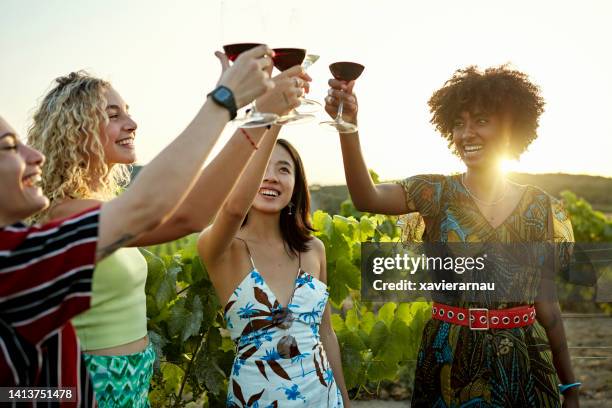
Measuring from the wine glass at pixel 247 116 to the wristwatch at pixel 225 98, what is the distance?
0.89 feet

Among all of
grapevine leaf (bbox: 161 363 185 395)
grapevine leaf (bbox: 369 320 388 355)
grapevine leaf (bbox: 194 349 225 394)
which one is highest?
grapevine leaf (bbox: 369 320 388 355)

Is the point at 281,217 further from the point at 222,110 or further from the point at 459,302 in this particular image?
the point at 222,110

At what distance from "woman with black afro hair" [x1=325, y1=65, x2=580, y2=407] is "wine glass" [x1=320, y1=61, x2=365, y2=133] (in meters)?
0.21

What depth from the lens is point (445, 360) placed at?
265 centimetres

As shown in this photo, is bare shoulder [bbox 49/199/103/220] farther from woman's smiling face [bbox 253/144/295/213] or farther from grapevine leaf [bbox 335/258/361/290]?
grapevine leaf [bbox 335/258/361/290]

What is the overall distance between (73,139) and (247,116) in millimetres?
941

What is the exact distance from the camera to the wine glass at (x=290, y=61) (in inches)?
71.8

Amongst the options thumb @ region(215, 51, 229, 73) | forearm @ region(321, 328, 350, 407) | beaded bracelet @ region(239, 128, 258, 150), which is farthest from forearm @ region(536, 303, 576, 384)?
thumb @ region(215, 51, 229, 73)

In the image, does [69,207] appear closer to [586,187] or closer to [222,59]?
[222,59]

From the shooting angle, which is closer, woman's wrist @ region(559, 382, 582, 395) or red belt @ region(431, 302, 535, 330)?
red belt @ region(431, 302, 535, 330)

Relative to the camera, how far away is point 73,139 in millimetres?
2418

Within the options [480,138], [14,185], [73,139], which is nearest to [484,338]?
[480,138]

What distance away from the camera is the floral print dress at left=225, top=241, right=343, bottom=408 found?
2494 millimetres

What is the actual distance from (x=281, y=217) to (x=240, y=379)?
78 centimetres
